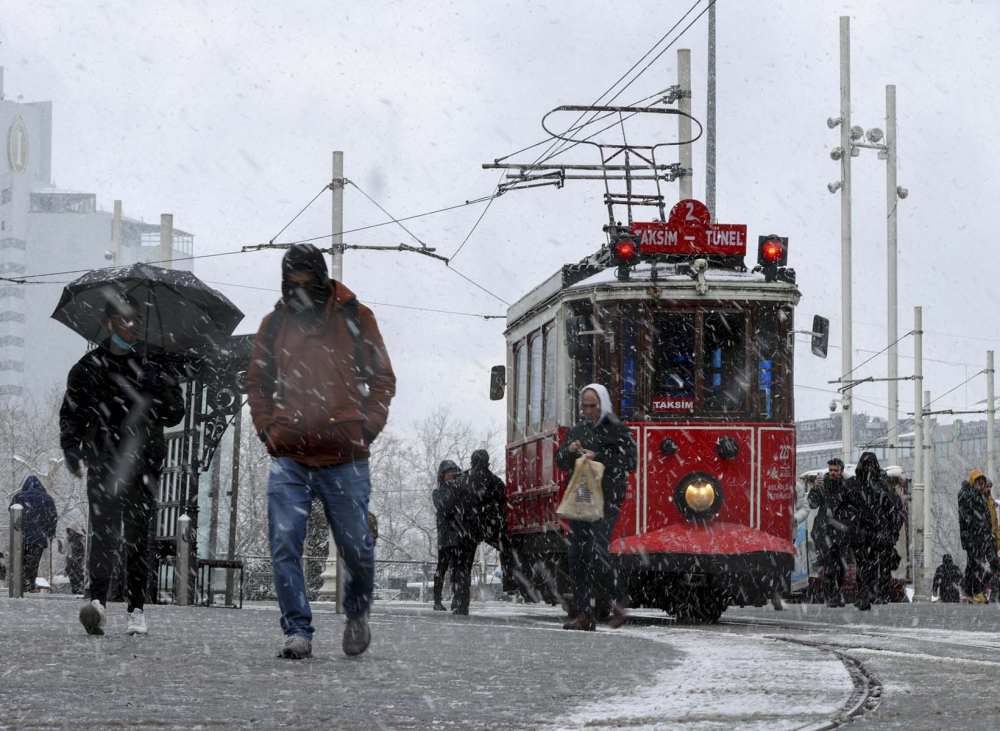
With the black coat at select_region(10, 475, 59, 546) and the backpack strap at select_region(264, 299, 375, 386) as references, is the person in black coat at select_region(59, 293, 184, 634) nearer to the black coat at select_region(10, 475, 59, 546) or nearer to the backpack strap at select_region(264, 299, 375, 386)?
the backpack strap at select_region(264, 299, 375, 386)

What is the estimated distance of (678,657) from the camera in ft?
29.4

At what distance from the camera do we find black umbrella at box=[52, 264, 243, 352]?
48.4 feet

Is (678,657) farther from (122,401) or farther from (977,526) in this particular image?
(977,526)

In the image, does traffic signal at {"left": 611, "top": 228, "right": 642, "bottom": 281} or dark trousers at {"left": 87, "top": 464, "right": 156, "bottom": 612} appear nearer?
dark trousers at {"left": 87, "top": 464, "right": 156, "bottom": 612}

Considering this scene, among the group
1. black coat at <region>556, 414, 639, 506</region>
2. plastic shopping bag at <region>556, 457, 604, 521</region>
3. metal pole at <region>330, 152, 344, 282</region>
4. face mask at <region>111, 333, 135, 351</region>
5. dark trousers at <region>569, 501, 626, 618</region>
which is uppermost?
metal pole at <region>330, 152, 344, 282</region>

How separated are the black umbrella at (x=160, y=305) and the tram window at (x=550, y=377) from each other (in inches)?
111

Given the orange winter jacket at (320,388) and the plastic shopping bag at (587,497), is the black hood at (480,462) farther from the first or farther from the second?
the orange winter jacket at (320,388)

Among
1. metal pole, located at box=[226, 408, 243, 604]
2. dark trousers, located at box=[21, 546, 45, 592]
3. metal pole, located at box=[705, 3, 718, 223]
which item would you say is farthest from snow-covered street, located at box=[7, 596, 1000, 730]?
metal pole, located at box=[705, 3, 718, 223]

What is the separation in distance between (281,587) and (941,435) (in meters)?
135

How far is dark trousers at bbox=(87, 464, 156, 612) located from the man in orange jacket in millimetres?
1507

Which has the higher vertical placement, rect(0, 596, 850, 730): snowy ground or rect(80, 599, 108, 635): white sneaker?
rect(80, 599, 108, 635): white sneaker

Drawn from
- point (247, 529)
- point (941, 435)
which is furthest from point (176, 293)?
point (941, 435)

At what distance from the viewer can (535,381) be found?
16141 millimetres

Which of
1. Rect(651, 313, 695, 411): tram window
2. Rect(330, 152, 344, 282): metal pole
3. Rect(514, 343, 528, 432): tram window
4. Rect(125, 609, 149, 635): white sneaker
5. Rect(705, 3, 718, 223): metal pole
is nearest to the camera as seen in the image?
Rect(125, 609, 149, 635): white sneaker
